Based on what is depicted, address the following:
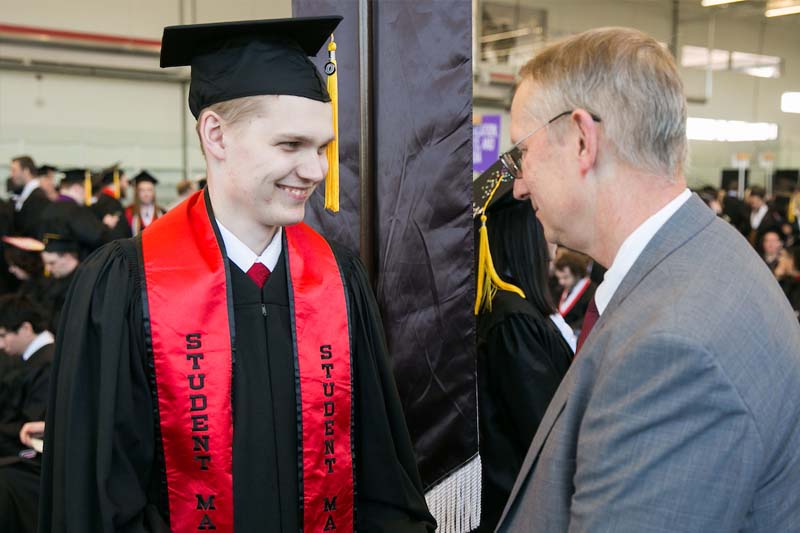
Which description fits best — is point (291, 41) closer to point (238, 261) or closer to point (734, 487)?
point (238, 261)

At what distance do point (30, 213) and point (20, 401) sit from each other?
15.4 ft

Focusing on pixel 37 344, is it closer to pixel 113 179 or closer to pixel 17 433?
pixel 17 433

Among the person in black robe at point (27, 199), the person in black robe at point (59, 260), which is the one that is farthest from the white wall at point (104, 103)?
the person in black robe at point (59, 260)

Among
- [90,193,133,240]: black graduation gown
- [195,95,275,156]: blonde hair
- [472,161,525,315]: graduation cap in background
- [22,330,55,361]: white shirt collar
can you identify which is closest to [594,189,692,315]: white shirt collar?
[195,95,275,156]: blonde hair

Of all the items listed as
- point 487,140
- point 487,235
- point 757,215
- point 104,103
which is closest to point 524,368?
point 487,235

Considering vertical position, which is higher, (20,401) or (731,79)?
(731,79)

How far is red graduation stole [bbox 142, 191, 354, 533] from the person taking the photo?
1595 millimetres

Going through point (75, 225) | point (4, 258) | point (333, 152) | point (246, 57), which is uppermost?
point (246, 57)

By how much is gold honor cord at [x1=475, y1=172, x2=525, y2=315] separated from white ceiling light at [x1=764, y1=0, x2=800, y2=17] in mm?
15842

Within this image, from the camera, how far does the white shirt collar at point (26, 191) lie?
29.7 ft

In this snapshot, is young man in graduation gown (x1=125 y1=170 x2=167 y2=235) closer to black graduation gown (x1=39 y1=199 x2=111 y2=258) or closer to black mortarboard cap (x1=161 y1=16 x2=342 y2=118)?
black graduation gown (x1=39 y1=199 x2=111 y2=258)

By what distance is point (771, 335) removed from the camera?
1096 mm

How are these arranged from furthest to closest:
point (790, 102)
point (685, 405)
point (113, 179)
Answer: point (790, 102) < point (113, 179) < point (685, 405)

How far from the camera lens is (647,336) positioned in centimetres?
103
